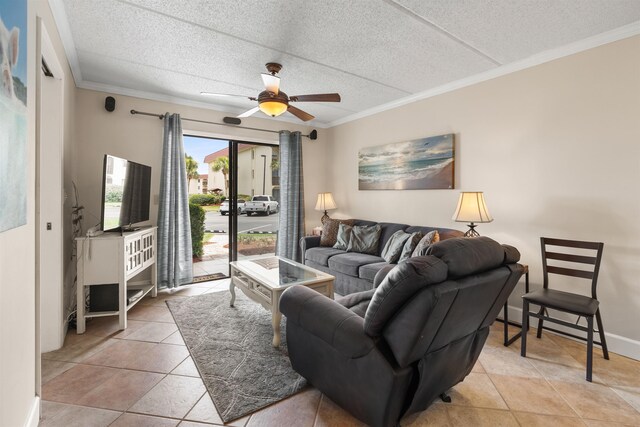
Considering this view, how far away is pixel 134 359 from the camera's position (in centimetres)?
236

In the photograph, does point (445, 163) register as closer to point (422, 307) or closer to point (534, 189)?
point (534, 189)

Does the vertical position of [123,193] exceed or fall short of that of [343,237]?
it exceeds it

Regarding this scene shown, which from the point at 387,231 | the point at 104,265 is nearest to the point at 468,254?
the point at 387,231

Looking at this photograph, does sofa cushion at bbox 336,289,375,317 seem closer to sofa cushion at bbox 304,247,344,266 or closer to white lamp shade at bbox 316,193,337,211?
sofa cushion at bbox 304,247,344,266

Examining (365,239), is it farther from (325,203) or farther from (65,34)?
(65,34)

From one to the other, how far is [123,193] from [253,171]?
2.11 meters

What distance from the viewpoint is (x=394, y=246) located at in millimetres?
3561

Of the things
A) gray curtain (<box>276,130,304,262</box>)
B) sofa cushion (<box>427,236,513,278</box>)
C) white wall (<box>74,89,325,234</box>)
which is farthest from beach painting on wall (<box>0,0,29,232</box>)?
gray curtain (<box>276,130,304,262</box>)

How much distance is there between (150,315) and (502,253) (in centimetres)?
333

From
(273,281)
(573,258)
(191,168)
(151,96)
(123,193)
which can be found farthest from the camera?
(191,168)

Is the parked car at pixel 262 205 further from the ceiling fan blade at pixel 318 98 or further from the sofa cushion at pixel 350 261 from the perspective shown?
the ceiling fan blade at pixel 318 98

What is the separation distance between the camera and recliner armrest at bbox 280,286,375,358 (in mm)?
1544

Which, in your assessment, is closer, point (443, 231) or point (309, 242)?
point (443, 231)

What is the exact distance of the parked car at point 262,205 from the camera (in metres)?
4.93
